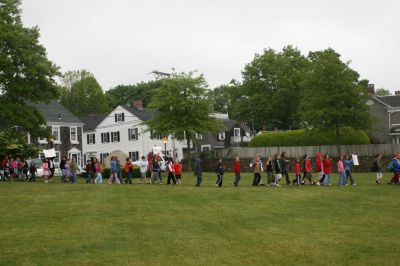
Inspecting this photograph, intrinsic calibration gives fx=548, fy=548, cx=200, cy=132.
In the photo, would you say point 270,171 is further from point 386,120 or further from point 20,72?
point 386,120

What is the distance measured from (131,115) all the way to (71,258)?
2465 inches

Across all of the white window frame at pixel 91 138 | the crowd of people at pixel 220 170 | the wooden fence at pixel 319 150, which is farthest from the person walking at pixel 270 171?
the white window frame at pixel 91 138

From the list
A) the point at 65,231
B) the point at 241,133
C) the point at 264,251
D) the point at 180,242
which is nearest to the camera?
the point at 264,251

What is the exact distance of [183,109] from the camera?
5209 centimetres

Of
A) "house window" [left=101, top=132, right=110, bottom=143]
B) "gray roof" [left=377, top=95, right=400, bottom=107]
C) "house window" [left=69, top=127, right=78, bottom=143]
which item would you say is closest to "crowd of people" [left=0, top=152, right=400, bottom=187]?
"house window" [left=69, top=127, right=78, bottom=143]

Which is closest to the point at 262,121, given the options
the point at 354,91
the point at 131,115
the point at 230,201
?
the point at 131,115

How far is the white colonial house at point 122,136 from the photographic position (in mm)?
72625

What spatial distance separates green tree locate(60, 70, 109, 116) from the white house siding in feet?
75.7

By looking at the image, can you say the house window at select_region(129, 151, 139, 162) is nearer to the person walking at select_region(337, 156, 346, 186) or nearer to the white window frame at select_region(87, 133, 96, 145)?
the white window frame at select_region(87, 133, 96, 145)

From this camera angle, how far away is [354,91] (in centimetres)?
4841

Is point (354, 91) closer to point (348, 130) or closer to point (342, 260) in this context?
point (348, 130)

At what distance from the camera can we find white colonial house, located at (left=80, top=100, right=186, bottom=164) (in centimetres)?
7262

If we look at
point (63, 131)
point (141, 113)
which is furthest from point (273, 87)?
point (63, 131)

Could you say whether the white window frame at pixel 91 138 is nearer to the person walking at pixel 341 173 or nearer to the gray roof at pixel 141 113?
the gray roof at pixel 141 113
